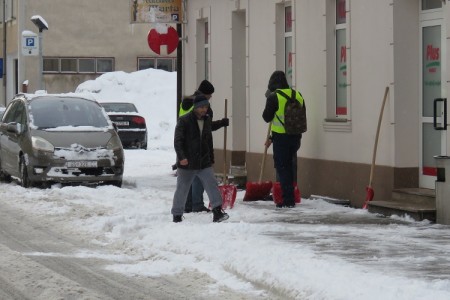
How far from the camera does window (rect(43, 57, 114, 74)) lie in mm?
49875

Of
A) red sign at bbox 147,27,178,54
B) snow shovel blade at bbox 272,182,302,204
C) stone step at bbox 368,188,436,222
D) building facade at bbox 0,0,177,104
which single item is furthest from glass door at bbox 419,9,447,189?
building facade at bbox 0,0,177,104

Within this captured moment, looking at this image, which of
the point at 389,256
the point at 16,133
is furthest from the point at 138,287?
the point at 16,133

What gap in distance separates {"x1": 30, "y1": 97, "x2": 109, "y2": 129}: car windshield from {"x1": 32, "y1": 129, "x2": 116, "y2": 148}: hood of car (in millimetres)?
361

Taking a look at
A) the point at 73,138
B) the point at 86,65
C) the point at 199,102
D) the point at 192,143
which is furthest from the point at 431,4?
the point at 86,65

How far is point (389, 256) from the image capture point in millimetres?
11227

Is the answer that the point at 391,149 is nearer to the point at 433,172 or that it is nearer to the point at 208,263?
the point at 433,172

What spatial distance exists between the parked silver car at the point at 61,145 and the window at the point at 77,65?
28671 millimetres

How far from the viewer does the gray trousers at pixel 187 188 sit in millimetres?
14430

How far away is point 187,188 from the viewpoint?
14.6 meters

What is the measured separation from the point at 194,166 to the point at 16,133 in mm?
7055

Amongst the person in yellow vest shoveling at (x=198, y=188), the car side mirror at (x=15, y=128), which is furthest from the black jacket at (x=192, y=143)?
the car side mirror at (x=15, y=128)

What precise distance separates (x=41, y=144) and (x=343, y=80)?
17.7ft

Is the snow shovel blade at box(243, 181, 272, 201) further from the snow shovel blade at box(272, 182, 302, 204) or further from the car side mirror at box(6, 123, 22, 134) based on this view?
the car side mirror at box(6, 123, 22, 134)

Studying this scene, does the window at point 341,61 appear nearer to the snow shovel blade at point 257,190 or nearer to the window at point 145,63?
the snow shovel blade at point 257,190
